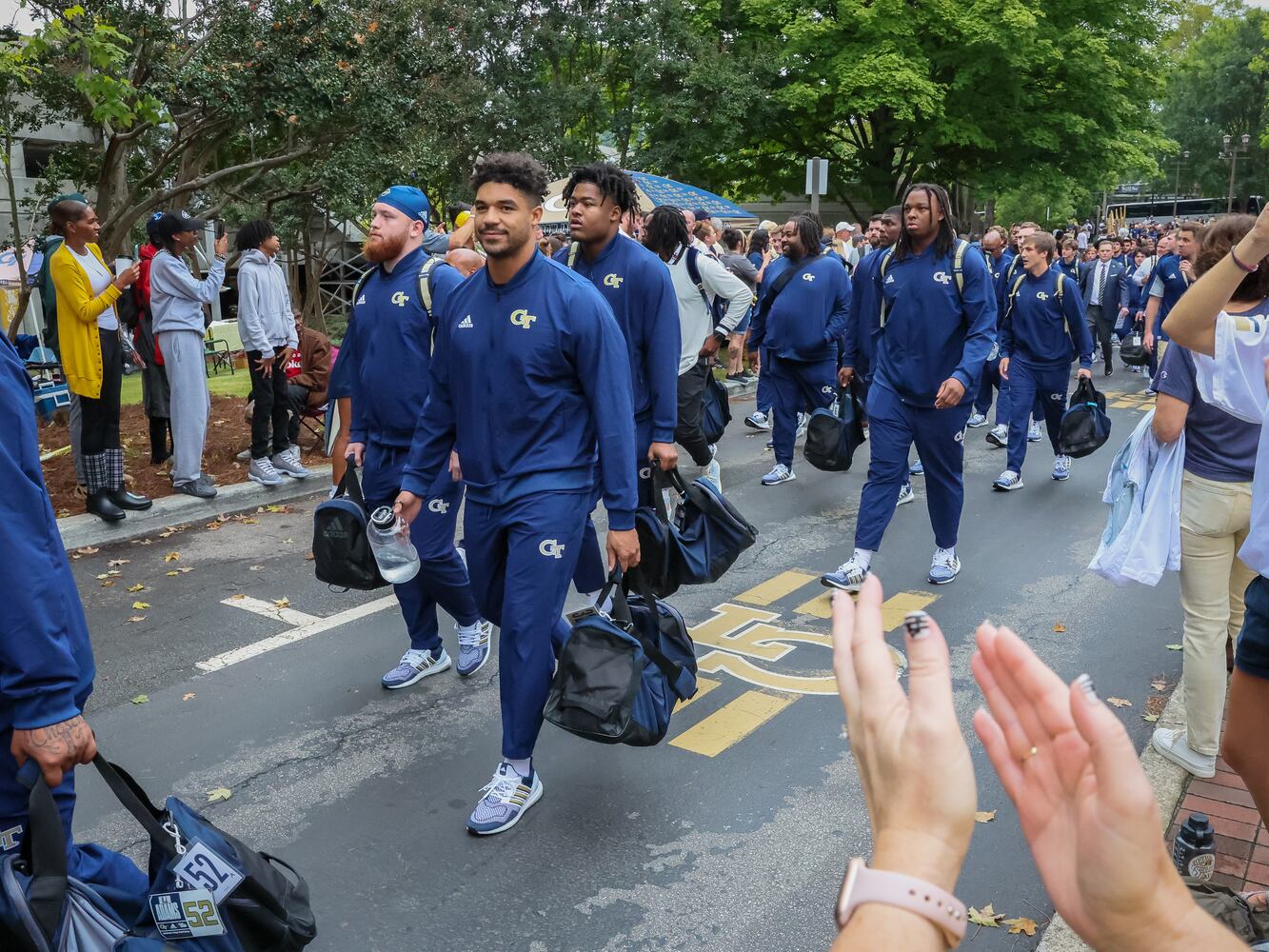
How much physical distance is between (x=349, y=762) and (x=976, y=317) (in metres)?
4.01

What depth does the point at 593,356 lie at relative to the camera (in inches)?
159

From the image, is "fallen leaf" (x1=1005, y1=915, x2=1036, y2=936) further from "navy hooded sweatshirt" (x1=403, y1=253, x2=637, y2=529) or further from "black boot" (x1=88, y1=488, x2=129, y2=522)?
"black boot" (x1=88, y1=488, x2=129, y2=522)

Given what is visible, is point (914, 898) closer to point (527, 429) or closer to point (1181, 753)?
point (527, 429)

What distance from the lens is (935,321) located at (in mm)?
6453

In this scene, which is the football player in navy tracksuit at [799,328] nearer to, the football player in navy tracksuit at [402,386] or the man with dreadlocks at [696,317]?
the man with dreadlocks at [696,317]

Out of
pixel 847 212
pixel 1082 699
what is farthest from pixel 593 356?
pixel 847 212

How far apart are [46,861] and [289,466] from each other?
24.8ft

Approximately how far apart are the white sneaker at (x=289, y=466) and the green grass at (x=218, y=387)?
3784 millimetres

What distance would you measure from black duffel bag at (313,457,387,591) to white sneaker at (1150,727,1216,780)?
3.22m

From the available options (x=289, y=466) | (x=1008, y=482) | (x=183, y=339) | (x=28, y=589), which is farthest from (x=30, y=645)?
(x=1008, y=482)

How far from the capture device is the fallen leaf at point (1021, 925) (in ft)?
11.4

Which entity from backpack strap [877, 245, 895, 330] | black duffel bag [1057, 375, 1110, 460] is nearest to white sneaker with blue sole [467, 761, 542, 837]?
backpack strap [877, 245, 895, 330]

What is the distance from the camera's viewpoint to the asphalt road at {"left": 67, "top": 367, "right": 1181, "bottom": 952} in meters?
3.65

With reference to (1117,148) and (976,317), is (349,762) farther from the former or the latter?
(1117,148)
